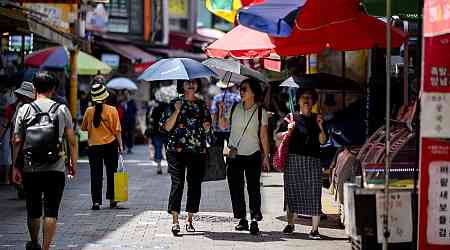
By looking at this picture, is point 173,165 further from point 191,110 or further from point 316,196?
point 316,196

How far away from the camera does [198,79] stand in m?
10.5

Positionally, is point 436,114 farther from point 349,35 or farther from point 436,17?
point 349,35

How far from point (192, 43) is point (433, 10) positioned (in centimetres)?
3399

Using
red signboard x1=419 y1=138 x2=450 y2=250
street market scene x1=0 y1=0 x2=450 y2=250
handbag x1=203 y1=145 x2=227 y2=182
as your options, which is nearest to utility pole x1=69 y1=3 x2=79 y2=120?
street market scene x1=0 y1=0 x2=450 y2=250

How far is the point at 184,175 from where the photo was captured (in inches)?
408

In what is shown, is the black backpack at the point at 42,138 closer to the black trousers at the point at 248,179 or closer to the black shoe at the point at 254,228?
the black trousers at the point at 248,179

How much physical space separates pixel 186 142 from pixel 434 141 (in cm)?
391

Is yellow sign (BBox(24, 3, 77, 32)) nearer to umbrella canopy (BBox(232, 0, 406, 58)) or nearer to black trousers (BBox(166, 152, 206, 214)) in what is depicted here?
umbrella canopy (BBox(232, 0, 406, 58))

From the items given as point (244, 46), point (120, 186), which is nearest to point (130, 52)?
point (120, 186)

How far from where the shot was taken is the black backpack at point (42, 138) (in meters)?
8.31

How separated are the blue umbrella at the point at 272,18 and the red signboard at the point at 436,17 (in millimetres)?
1356

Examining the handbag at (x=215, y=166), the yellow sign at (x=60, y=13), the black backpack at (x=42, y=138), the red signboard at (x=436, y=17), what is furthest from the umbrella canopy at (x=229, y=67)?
the yellow sign at (x=60, y=13)

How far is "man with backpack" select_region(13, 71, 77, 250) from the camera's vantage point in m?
8.33

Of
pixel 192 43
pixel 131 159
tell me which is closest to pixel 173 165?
pixel 131 159
